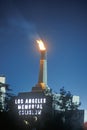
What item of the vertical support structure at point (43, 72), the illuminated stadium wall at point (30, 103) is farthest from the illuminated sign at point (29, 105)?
the vertical support structure at point (43, 72)

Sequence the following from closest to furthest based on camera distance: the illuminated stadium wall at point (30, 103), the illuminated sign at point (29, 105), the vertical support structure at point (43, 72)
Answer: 1. the illuminated stadium wall at point (30, 103)
2. the illuminated sign at point (29, 105)
3. the vertical support structure at point (43, 72)

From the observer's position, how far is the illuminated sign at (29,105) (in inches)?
3842

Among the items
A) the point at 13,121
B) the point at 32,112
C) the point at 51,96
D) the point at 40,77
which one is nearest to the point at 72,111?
the point at 51,96

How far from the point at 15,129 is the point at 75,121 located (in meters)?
29.4

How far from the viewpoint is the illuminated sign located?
97.6m

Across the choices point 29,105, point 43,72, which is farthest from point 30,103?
point 43,72

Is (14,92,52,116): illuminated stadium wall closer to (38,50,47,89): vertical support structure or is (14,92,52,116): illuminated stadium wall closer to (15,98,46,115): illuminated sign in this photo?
(15,98,46,115): illuminated sign

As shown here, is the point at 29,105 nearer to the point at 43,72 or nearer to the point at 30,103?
the point at 30,103

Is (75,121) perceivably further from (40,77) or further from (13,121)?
(40,77)

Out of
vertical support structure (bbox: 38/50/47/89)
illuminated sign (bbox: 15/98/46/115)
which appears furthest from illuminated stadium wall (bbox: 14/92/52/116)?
vertical support structure (bbox: 38/50/47/89)

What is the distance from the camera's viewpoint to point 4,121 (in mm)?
45469

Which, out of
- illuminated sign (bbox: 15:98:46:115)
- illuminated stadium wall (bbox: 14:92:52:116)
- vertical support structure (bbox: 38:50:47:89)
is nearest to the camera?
illuminated stadium wall (bbox: 14:92:52:116)

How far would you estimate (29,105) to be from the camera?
3907 inches

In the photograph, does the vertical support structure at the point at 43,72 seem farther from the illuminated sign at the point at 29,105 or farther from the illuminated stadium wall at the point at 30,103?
the illuminated sign at the point at 29,105
